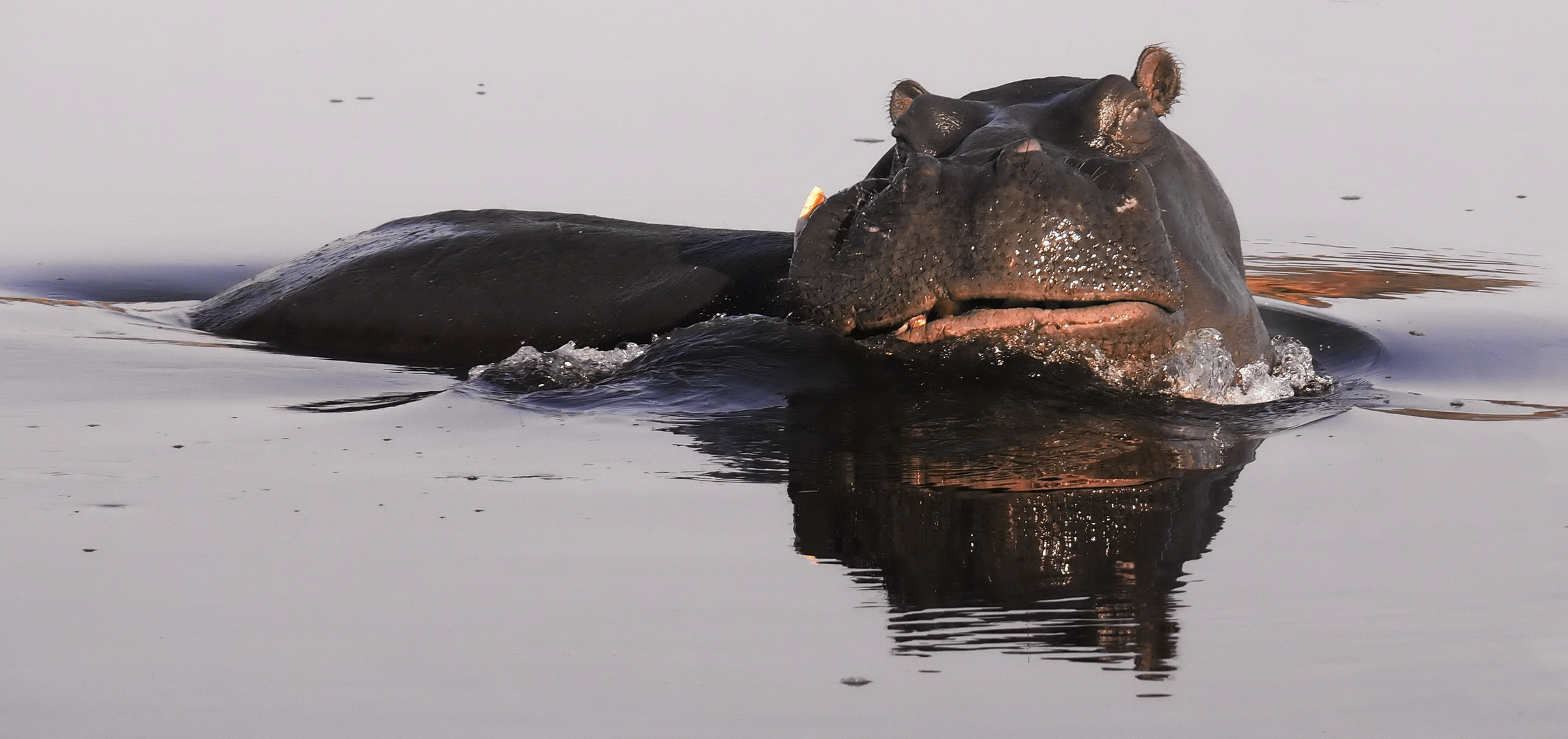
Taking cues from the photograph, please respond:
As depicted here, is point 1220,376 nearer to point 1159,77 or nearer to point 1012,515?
point 1159,77

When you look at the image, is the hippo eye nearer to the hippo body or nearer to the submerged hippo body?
the submerged hippo body

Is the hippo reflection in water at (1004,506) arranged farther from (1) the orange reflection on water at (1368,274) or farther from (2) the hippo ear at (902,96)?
(1) the orange reflection on water at (1368,274)

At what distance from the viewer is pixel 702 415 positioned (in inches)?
223

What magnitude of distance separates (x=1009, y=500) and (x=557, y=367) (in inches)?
86.4

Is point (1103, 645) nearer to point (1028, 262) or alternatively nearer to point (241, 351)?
point (1028, 262)

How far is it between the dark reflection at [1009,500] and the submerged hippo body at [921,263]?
0.26 m

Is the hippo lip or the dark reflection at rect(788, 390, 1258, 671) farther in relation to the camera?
the hippo lip

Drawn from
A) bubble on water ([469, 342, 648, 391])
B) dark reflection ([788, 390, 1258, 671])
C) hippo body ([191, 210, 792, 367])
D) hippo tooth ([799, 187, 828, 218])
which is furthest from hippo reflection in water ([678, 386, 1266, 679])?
hippo body ([191, 210, 792, 367])

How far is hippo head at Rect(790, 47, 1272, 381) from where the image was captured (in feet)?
17.4

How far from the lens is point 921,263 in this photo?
5.40 metres

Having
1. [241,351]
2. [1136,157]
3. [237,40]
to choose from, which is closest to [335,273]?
[241,351]

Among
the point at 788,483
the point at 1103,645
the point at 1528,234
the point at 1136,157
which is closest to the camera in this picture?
the point at 1103,645

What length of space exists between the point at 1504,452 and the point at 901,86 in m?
2.40

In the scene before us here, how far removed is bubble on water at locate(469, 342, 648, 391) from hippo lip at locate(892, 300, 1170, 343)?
4.20ft
